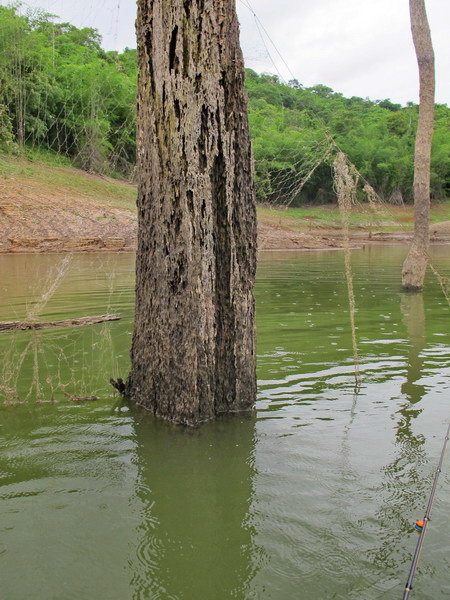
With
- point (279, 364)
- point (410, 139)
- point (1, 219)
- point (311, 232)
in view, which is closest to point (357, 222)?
point (311, 232)

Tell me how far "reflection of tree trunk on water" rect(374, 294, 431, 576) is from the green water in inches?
0.4

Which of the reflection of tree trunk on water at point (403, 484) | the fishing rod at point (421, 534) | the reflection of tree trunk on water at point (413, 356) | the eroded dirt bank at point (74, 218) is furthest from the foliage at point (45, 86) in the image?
the fishing rod at point (421, 534)

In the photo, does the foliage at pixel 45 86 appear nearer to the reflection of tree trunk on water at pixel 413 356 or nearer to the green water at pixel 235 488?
the reflection of tree trunk on water at pixel 413 356

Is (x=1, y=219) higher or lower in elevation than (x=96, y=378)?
higher

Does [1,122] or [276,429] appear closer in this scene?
[276,429]

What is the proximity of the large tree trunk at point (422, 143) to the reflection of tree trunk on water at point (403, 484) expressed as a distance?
696 cm

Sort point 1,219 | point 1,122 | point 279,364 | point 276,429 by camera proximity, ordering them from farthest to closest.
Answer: point 1,122 < point 1,219 < point 279,364 < point 276,429

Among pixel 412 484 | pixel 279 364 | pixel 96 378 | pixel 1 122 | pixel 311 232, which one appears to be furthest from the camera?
pixel 311 232

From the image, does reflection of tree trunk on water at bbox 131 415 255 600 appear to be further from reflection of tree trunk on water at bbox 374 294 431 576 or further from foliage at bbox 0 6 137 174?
foliage at bbox 0 6 137 174

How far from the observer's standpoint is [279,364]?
596 centimetres

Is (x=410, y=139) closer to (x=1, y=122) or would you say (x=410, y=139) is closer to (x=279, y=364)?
(x=1, y=122)

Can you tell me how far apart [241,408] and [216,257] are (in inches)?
44.6

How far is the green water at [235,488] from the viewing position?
240cm

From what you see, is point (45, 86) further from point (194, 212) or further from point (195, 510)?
point (195, 510)
